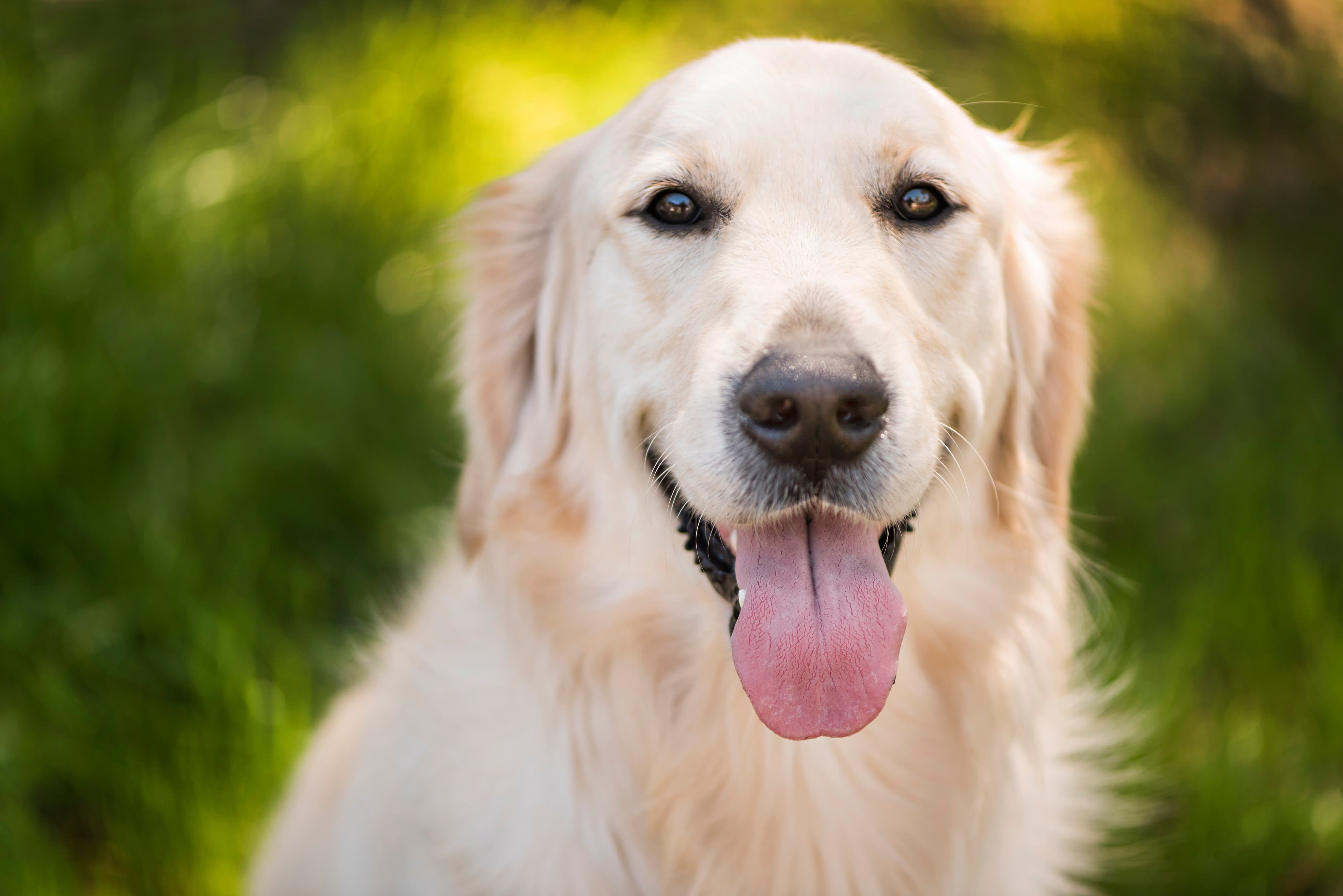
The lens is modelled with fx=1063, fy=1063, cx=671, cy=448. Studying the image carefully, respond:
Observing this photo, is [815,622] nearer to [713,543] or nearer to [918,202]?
[713,543]

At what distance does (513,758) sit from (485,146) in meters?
3.75

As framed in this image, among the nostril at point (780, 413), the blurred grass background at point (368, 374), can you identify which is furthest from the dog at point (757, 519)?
the blurred grass background at point (368, 374)

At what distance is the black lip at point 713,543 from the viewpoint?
1.95m

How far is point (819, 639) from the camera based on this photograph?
1779 millimetres

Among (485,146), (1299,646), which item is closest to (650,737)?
(1299,646)

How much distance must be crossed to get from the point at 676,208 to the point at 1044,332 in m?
0.86

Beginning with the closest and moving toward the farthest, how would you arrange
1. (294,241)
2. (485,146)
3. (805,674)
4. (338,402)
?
(805,674) < (338,402) < (294,241) < (485,146)

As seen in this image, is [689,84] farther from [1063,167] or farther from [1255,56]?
[1255,56]

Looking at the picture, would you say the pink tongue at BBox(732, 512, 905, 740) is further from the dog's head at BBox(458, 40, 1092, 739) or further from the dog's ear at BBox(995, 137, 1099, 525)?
the dog's ear at BBox(995, 137, 1099, 525)

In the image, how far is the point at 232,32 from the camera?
554 cm

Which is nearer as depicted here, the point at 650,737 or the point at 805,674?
the point at 805,674

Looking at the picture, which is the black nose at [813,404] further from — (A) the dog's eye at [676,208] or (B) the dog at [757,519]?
(A) the dog's eye at [676,208]

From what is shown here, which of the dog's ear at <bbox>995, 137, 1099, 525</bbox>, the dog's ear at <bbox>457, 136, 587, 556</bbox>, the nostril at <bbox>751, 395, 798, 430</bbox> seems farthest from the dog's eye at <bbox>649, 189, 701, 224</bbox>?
the dog's ear at <bbox>995, 137, 1099, 525</bbox>

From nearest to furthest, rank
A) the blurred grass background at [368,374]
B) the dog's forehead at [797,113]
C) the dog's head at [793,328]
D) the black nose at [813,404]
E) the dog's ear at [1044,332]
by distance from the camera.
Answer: the black nose at [813,404] → the dog's head at [793,328] → the dog's forehead at [797,113] → the dog's ear at [1044,332] → the blurred grass background at [368,374]
